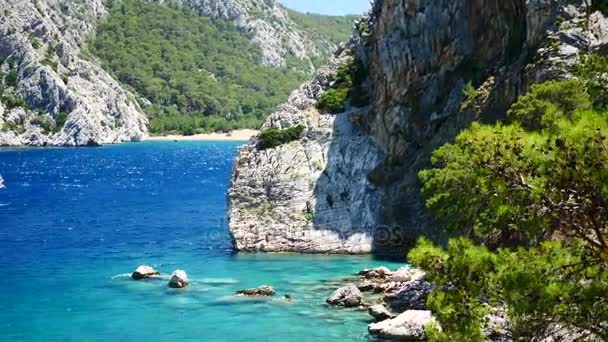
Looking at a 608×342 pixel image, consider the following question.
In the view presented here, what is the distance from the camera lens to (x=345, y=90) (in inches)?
2719

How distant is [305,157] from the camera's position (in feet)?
215

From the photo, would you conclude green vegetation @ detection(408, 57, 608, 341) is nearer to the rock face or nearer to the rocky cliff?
the rocky cliff

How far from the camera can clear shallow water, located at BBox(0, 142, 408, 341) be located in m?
39.8

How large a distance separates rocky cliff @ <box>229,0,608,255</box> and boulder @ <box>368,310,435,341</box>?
16473 millimetres

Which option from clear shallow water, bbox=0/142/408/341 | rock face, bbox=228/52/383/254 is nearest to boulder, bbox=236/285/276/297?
clear shallow water, bbox=0/142/408/341

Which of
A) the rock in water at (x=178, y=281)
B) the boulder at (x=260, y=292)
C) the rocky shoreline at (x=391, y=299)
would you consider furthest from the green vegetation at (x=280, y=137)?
the boulder at (x=260, y=292)

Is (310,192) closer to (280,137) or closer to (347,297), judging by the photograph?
(280,137)

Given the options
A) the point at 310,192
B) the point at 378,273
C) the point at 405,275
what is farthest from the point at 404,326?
the point at 310,192

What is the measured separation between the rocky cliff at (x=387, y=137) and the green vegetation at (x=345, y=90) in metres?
0.87

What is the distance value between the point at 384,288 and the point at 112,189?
7546 cm

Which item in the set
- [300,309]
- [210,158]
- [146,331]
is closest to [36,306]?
[146,331]

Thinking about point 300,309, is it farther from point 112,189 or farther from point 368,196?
point 112,189

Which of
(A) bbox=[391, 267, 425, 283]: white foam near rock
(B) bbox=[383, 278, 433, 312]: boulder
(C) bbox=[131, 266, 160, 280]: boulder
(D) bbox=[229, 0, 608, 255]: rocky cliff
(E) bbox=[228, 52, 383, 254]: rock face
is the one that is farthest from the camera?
(E) bbox=[228, 52, 383, 254]: rock face

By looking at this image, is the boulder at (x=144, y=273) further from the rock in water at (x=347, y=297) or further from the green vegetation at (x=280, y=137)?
the green vegetation at (x=280, y=137)
